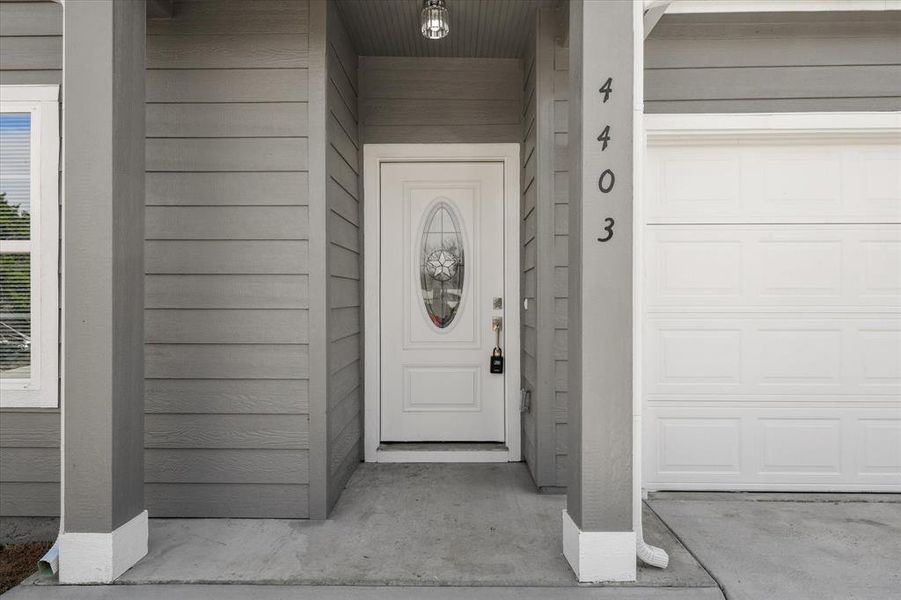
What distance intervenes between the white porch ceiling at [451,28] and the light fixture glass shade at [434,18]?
0.59 feet

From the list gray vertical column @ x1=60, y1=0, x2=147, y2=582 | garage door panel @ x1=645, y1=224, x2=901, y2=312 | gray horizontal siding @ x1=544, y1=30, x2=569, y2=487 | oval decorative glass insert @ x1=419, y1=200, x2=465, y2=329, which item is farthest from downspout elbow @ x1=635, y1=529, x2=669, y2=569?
gray vertical column @ x1=60, y1=0, x2=147, y2=582

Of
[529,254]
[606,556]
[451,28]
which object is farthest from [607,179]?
[451,28]

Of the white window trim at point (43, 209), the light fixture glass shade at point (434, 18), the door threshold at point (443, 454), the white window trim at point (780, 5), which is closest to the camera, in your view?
the white window trim at point (780, 5)

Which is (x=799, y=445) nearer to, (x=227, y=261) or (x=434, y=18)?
(x=434, y=18)

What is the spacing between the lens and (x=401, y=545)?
2361 mm

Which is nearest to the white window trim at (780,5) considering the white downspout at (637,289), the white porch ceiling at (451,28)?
the white downspout at (637,289)

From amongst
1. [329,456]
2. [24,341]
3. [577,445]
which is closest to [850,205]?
[577,445]

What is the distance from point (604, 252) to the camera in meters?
2.04

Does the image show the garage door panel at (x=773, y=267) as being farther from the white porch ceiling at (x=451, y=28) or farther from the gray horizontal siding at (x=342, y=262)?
the gray horizontal siding at (x=342, y=262)

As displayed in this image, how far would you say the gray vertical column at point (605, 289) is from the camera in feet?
6.68

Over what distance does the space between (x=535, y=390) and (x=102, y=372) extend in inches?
81.5

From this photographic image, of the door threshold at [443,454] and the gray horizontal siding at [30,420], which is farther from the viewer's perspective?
the door threshold at [443,454]

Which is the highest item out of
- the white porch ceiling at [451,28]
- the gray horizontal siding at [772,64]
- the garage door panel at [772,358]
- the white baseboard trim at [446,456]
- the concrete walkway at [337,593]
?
the white porch ceiling at [451,28]

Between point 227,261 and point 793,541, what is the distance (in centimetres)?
290
